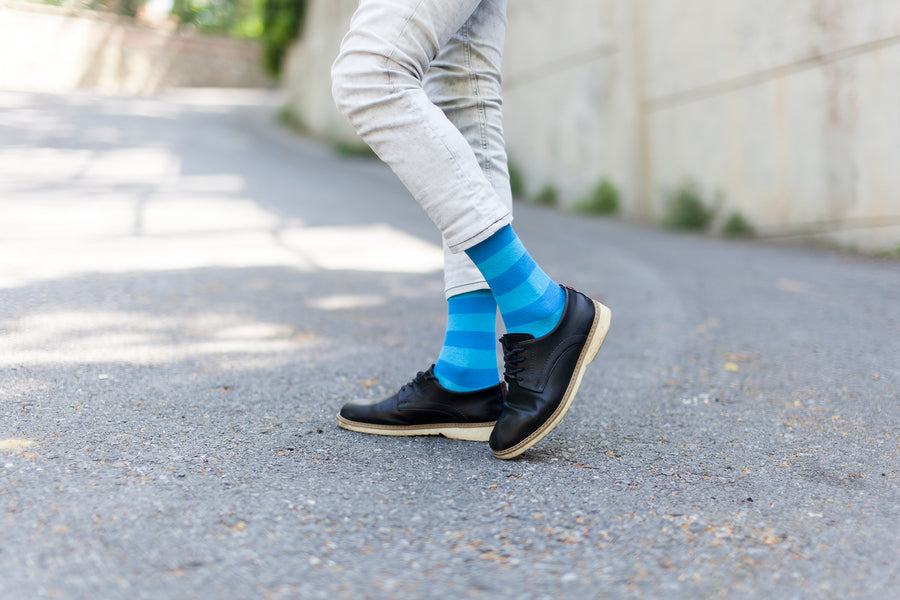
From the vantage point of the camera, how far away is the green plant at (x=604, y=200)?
6.71 meters

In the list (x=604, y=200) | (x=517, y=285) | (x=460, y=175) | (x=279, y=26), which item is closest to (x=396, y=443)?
(x=517, y=285)

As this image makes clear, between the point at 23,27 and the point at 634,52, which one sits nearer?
the point at 634,52

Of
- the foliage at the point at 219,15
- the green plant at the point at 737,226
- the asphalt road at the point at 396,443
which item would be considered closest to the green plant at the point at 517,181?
the green plant at the point at 737,226

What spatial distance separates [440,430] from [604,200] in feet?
18.1

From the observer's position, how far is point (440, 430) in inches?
61.9

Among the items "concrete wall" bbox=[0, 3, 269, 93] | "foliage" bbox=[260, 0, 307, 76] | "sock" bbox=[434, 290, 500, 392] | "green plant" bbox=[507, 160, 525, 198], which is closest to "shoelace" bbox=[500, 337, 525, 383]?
"sock" bbox=[434, 290, 500, 392]

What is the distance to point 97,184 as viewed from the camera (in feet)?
19.7

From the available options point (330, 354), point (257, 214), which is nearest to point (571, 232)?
point (257, 214)

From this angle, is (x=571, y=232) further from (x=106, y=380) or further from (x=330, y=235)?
(x=106, y=380)

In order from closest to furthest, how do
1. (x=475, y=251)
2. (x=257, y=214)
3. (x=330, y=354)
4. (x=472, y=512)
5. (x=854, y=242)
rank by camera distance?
(x=472, y=512) → (x=475, y=251) → (x=330, y=354) → (x=854, y=242) → (x=257, y=214)

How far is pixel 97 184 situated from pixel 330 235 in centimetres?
249

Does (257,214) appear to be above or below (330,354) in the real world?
above

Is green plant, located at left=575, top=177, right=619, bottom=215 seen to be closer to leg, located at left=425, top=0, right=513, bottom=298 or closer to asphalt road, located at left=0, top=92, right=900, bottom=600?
asphalt road, located at left=0, top=92, right=900, bottom=600

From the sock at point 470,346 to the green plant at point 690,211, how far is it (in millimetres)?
4578
